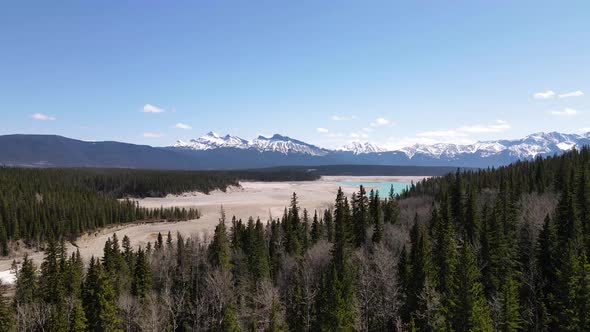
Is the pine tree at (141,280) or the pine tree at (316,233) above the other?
the pine tree at (316,233)

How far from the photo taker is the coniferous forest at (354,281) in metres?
46.3

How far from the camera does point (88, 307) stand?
184ft

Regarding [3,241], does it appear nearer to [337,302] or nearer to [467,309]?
[337,302]

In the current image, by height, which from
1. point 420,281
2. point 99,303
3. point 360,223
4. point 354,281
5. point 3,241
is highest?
point 360,223

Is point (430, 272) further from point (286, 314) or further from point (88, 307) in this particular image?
point (88, 307)

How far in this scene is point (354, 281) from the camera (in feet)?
201

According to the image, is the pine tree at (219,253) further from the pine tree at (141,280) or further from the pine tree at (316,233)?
the pine tree at (316,233)

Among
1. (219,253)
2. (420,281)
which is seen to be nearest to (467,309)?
(420,281)

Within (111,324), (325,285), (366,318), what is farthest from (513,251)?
(111,324)

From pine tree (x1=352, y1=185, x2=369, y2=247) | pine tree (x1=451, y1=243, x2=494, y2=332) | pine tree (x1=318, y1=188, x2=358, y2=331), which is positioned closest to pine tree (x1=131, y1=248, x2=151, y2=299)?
pine tree (x1=318, y1=188, x2=358, y2=331)

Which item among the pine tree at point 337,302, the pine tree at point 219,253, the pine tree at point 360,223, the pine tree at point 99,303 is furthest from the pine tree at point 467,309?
the pine tree at point 219,253

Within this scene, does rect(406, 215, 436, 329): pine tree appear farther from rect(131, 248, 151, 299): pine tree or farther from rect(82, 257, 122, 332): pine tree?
rect(131, 248, 151, 299): pine tree

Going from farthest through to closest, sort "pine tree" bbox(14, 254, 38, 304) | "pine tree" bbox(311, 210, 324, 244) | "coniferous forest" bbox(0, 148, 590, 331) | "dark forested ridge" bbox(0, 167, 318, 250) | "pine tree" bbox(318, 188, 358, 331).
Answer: "dark forested ridge" bbox(0, 167, 318, 250) < "pine tree" bbox(311, 210, 324, 244) < "pine tree" bbox(14, 254, 38, 304) < "pine tree" bbox(318, 188, 358, 331) < "coniferous forest" bbox(0, 148, 590, 331)

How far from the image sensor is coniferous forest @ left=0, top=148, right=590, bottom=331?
46344mm
